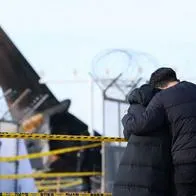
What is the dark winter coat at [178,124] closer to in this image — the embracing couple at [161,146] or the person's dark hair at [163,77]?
the embracing couple at [161,146]

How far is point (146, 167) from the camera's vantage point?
3777 millimetres

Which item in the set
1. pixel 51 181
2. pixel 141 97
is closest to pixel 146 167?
pixel 141 97

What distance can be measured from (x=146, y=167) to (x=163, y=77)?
0.65 meters

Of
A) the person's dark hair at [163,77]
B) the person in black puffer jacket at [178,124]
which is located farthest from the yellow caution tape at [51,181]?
the person in black puffer jacket at [178,124]

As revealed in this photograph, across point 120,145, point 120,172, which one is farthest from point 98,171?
point 120,172

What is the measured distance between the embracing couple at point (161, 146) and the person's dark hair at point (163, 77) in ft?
0.34

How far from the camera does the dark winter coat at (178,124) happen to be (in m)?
3.77

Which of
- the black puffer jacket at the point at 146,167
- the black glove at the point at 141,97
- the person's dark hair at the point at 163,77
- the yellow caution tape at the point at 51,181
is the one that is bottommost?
the black puffer jacket at the point at 146,167

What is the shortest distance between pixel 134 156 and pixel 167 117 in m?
0.33

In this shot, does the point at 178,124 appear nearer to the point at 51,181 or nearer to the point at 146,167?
the point at 146,167

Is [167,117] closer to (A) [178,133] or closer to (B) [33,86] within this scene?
(A) [178,133]

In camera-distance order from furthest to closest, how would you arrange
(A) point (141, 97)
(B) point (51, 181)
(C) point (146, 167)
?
(B) point (51, 181), (A) point (141, 97), (C) point (146, 167)

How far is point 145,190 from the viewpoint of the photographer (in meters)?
3.75

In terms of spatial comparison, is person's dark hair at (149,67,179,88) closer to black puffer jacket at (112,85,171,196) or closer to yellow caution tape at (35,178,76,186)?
black puffer jacket at (112,85,171,196)
